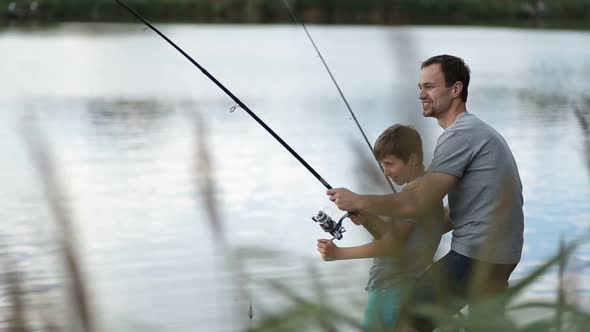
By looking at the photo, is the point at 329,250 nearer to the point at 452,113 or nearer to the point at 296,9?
the point at 452,113

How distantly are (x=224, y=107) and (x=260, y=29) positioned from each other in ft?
77.6

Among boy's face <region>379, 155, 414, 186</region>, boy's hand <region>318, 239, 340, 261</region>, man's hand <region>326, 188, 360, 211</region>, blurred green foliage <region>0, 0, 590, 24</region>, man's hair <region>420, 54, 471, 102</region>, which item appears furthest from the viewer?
blurred green foliage <region>0, 0, 590, 24</region>

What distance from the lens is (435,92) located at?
2.59 m

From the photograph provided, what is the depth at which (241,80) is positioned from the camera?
907 inches

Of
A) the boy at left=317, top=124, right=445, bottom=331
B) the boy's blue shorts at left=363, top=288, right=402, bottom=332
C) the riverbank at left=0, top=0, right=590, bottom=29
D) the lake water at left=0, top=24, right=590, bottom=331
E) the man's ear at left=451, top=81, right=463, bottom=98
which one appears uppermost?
the boy at left=317, top=124, right=445, bottom=331

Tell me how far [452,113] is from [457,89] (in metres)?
0.05

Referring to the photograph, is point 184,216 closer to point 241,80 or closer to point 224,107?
point 224,107

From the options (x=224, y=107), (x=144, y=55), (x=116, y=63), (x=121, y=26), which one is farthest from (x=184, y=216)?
(x=121, y=26)

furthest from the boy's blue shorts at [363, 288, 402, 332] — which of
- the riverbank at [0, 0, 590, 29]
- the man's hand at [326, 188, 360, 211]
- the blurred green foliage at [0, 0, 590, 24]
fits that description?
the blurred green foliage at [0, 0, 590, 24]

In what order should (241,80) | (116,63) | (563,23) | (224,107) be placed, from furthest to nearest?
(563,23) < (116,63) < (241,80) < (224,107)

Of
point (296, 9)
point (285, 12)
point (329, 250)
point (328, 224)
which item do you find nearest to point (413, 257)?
point (329, 250)

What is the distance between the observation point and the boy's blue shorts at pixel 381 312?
35.2 inches

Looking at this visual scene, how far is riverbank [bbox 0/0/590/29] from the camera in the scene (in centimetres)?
3735

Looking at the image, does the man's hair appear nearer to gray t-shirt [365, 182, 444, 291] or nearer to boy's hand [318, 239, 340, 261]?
boy's hand [318, 239, 340, 261]
